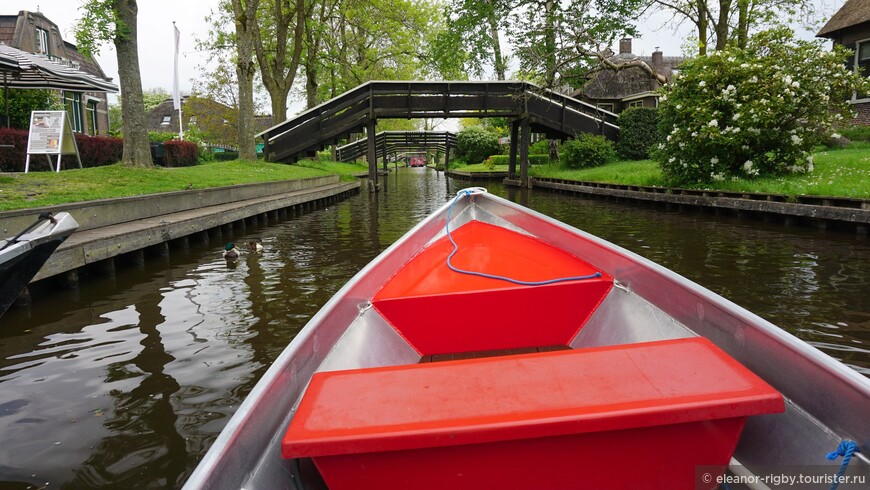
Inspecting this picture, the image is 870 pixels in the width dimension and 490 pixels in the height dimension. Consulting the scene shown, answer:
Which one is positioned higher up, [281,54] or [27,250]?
[281,54]

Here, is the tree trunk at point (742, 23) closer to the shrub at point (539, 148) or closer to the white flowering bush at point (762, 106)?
the white flowering bush at point (762, 106)

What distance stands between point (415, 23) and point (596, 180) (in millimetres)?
17707

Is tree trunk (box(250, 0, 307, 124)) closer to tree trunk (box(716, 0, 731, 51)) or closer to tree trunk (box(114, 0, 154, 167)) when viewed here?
tree trunk (box(114, 0, 154, 167))

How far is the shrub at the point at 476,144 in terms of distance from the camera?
136 ft

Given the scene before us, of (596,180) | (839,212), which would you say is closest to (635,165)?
(596,180)

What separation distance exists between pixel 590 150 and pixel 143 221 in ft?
57.8

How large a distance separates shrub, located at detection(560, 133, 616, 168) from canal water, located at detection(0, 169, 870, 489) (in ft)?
40.2

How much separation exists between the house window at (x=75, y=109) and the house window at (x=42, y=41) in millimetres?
4322

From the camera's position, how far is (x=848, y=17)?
1966 centimetres

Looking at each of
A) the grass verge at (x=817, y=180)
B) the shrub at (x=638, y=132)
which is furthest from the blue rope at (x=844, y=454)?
the shrub at (x=638, y=132)

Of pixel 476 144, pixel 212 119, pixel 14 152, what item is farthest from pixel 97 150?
pixel 476 144

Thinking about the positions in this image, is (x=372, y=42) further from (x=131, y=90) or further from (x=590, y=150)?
(x=131, y=90)

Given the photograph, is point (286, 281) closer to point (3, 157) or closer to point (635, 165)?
point (3, 157)

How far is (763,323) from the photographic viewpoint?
2057 millimetres
